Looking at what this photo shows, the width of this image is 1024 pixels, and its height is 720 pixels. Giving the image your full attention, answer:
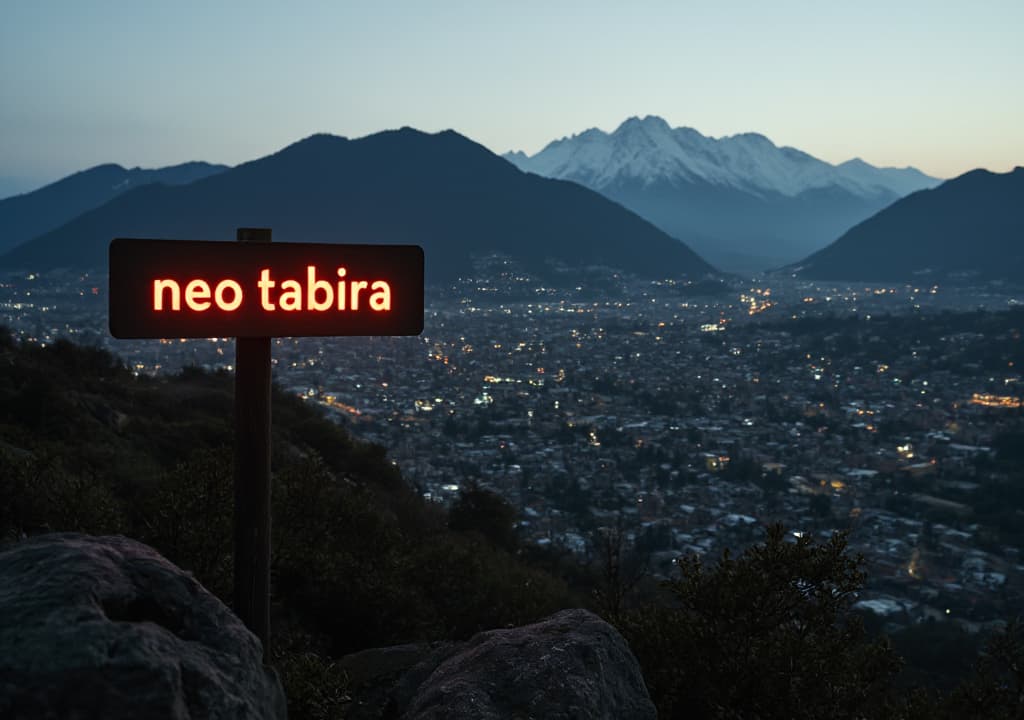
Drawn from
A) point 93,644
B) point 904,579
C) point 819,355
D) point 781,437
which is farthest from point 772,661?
point 819,355

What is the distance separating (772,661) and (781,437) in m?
65.7

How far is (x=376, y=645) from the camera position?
966cm

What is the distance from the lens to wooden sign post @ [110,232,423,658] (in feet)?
15.3

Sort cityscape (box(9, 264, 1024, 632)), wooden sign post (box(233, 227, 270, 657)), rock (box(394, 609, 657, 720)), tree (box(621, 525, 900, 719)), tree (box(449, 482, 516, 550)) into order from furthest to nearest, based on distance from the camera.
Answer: cityscape (box(9, 264, 1024, 632)) → tree (box(449, 482, 516, 550)) → tree (box(621, 525, 900, 719)) → wooden sign post (box(233, 227, 270, 657)) → rock (box(394, 609, 657, 720))

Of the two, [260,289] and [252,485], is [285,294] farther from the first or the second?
[252,485]

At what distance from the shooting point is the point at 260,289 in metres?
4.95

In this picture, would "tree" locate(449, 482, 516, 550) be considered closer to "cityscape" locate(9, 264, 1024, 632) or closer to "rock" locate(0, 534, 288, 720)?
"cityscape" locate(9, 264, 1024, 632)

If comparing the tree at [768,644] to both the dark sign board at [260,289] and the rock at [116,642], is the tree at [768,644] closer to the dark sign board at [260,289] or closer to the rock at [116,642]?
the dark sign board at [260,289]

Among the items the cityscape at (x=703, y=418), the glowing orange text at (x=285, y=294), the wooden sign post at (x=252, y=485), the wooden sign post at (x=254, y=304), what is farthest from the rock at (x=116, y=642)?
the cityscape at (x=703, y=418)

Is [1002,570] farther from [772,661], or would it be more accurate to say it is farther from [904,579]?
[772,661]

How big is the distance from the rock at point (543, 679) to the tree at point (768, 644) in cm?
88

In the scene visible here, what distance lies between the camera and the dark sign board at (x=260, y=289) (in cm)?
462

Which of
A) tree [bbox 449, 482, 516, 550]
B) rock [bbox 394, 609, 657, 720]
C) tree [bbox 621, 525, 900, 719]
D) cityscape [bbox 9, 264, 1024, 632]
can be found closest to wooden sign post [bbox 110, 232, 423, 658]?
rock [bbox 394, 609, 657, 720]

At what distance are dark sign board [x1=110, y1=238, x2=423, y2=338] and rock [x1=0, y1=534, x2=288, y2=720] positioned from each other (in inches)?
58.1
